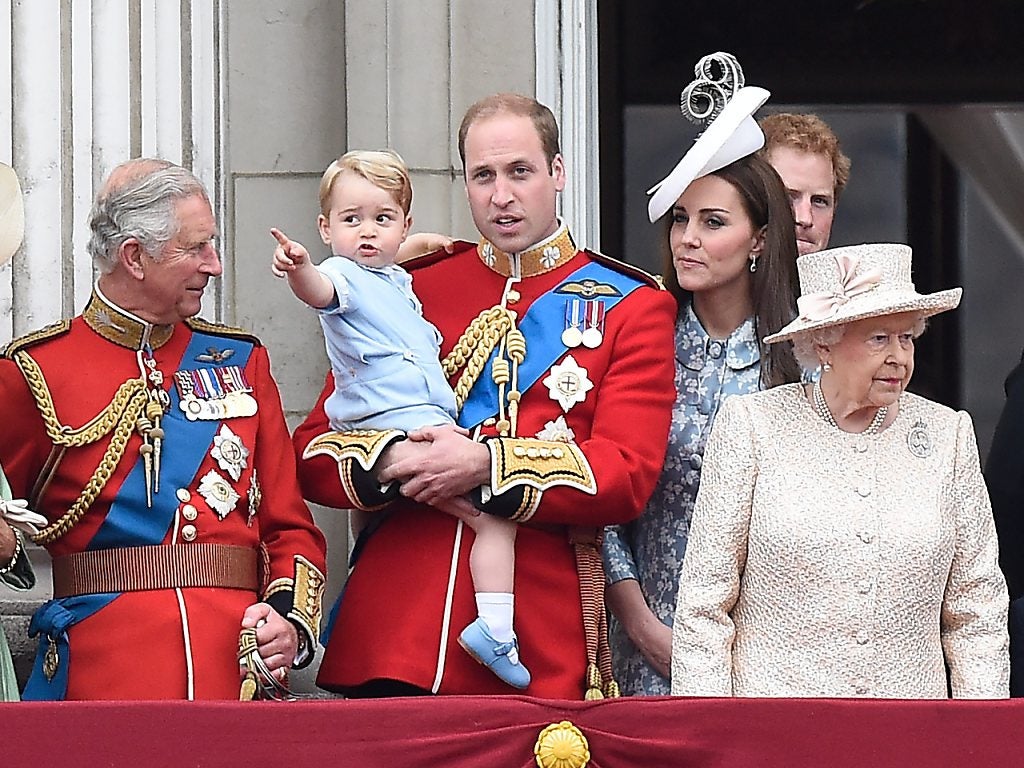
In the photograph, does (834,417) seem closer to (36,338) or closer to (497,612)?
(497,612)

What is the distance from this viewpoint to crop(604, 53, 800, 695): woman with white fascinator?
4.31 m

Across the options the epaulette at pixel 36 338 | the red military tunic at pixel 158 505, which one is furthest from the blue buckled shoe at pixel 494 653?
the epaulette at pixel 36 338

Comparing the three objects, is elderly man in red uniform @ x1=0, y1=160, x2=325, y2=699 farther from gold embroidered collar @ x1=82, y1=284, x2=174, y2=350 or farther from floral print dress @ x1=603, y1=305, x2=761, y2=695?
floral print dress @ x1=603, y1=305, x2=761, y2=695

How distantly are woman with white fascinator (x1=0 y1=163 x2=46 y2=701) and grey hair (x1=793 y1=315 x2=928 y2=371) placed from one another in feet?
4.41

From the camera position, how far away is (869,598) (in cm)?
385

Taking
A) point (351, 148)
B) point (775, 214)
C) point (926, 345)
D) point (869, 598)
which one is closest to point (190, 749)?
point (869, 598)

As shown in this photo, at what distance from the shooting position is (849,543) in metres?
3.85

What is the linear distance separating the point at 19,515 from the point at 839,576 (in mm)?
1372

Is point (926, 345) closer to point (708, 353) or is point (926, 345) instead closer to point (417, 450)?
point (708, 353)

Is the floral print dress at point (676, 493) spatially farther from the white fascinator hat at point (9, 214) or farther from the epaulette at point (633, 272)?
the white fascinator hat at point (9, 214)

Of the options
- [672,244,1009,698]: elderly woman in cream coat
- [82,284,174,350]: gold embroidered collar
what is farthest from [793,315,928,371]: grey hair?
[82,284,174,350]: gold embroidered collar

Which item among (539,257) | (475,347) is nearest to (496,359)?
(475,347)

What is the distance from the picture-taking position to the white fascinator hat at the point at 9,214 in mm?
4172

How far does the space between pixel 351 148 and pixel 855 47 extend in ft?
5.68
